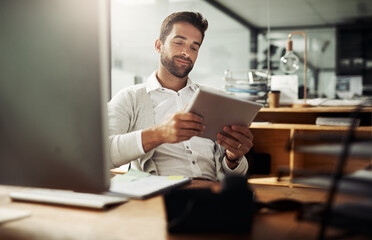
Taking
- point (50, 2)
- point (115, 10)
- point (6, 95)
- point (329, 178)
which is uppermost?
point (115, 10)

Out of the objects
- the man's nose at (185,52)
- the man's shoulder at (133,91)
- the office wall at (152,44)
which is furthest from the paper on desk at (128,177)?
the office wall at (152,44)

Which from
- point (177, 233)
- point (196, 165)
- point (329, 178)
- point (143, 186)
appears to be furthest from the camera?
point (196, 165)

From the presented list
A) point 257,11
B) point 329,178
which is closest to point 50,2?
point 329,178

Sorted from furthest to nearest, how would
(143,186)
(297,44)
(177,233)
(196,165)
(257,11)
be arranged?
(257,11) < (297,44) < (196,165) < (143,186) < (177,233)

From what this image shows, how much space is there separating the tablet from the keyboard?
1.30 feet

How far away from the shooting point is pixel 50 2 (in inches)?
29.4

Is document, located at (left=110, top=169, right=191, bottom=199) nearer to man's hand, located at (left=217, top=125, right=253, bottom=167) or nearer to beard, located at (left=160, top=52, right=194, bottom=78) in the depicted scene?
man's hand, located at (left=217, top=125, right=253, bottom=167)

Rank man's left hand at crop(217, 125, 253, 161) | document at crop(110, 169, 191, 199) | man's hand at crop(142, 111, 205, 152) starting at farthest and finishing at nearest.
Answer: man's left hand at crop(217, 125, 253, 161), man's hand at crop(142, 111, 205, 152), document at crop(110, 169, 191, 199)

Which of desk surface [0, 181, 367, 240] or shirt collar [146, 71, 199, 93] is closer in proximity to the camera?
desk surface [0, 181, 367, 240]

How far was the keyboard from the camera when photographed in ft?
2.92

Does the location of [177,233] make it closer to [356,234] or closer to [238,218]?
[238,218]

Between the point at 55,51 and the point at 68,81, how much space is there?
7 centimetres

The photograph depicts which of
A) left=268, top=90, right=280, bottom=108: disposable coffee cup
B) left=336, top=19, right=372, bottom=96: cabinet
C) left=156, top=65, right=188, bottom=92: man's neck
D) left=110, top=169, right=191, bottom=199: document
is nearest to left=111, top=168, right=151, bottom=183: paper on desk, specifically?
left=110, top=169, right=191, bottom=199: document

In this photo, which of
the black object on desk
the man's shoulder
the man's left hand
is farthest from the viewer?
the man's shoulder
